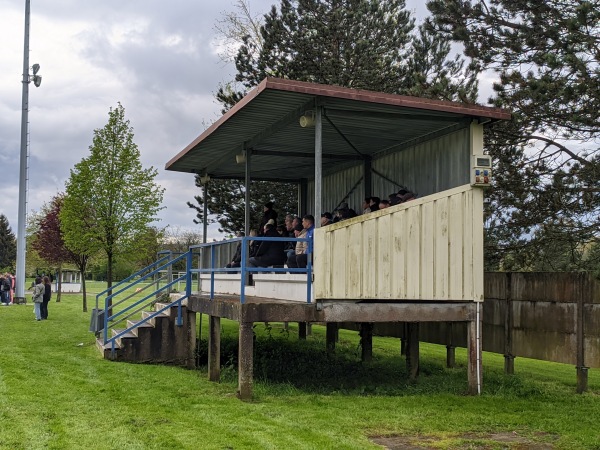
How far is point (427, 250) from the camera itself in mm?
10750

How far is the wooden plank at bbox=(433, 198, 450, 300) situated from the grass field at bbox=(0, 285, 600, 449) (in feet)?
5.04

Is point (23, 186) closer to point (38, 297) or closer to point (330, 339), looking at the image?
point (38, 297)

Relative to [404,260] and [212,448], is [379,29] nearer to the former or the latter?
[404,260]

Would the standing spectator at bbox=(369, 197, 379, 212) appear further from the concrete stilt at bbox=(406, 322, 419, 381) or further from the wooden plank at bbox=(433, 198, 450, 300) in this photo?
the concrete stilt at bbox=(406, 322, 419, 381)

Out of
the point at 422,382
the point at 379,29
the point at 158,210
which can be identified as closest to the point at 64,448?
the point at 422,382

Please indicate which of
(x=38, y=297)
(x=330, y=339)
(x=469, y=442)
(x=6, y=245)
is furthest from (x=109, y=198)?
(x=6, y=245)

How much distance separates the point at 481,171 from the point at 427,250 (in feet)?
4.68

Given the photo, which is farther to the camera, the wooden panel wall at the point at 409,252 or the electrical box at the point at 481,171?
the electrical box at the point at 481,171

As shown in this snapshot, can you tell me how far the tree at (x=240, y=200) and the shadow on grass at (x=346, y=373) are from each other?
7532 mm

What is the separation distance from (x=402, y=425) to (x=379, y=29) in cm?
1745

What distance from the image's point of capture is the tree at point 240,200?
25031 millimetres

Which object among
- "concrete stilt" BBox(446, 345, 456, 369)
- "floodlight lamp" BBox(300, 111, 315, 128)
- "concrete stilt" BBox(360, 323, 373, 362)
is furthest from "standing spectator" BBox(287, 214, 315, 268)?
"concrete stilt" BBox(446, 345, 456, 369)

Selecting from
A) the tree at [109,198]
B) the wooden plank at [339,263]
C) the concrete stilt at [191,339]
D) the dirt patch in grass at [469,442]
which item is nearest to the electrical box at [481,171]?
the wooden plank at [339,263]

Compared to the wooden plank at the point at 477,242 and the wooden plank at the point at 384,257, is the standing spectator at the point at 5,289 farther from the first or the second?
the wooden plank at the point at 477,242
